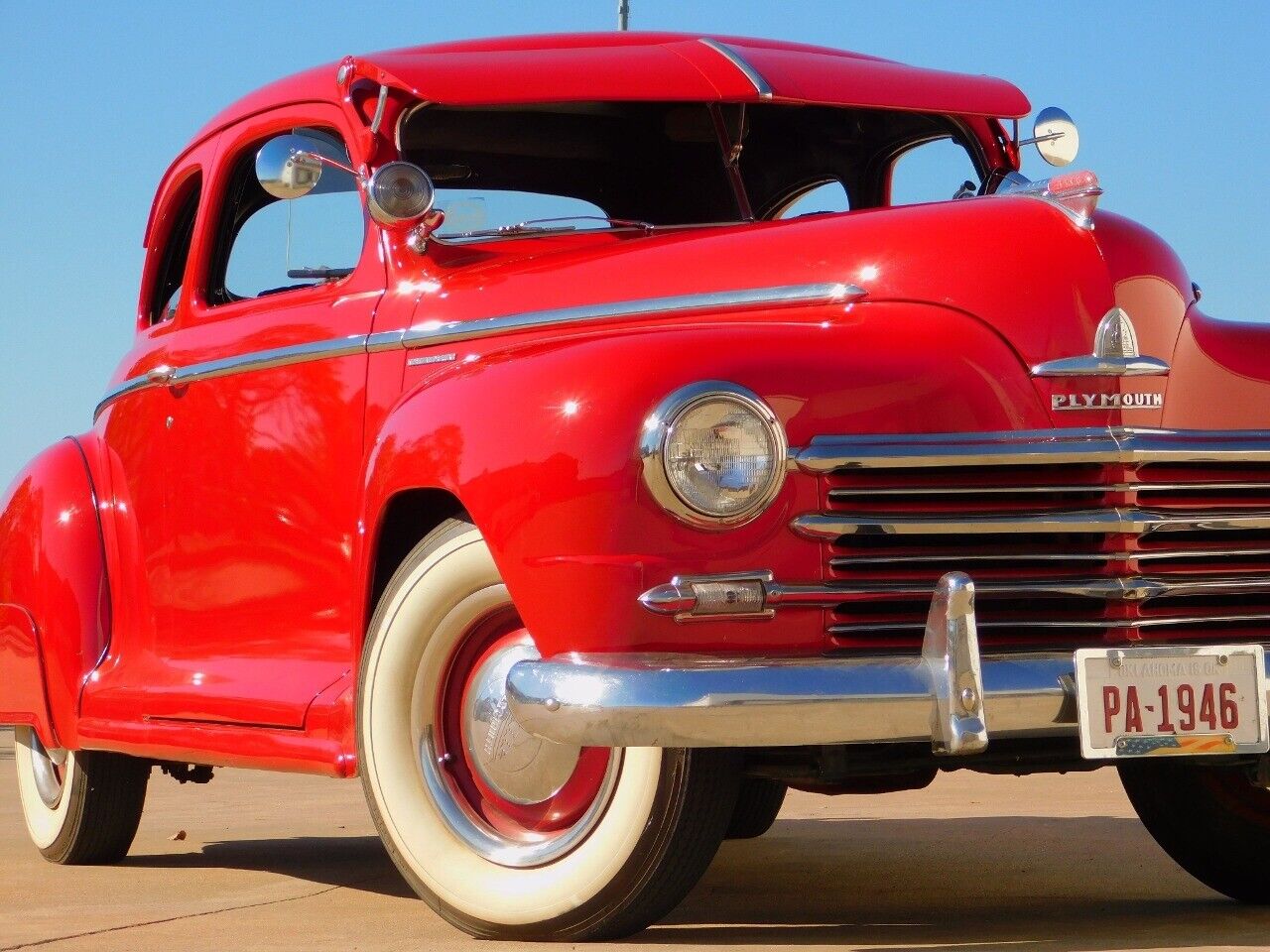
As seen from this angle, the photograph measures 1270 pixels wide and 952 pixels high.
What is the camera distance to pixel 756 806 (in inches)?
230

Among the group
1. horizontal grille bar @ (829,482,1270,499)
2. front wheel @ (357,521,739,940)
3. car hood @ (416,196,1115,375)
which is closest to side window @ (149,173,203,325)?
car hood @ (416,196,1115,375)

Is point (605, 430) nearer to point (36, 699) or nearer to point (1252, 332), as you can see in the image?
point (1252, 332)

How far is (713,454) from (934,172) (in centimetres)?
228

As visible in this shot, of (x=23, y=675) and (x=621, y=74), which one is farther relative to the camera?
(x=23, y=675)

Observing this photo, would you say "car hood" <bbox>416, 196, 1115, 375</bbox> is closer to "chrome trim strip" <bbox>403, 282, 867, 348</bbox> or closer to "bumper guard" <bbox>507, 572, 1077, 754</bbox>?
"chrome trim strip" <bbox>403, 282, 867, 348</bbox>

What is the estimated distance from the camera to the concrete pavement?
3840 mm

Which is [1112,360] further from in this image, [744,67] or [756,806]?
[756,806]

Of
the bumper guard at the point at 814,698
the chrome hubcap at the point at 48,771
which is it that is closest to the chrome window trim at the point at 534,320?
the bumper guard at the point at 814,698

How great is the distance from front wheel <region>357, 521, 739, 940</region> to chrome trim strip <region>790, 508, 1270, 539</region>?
0.46 metres

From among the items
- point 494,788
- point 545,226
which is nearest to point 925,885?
point 494,788

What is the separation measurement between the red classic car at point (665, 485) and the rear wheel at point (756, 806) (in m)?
1.33

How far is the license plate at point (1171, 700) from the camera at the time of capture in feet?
10.9

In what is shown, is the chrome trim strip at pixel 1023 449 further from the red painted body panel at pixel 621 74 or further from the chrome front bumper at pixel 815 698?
the red painted body panel at pixel 621 74

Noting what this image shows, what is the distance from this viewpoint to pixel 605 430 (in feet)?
11.0
